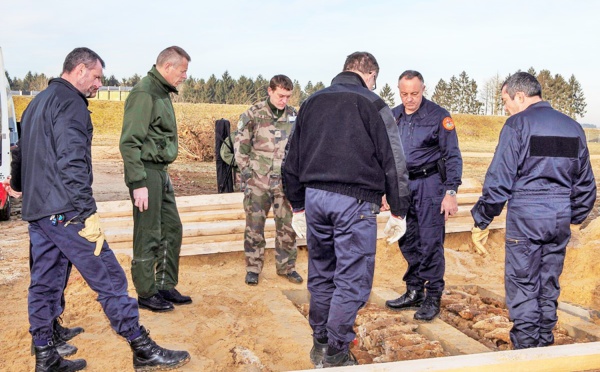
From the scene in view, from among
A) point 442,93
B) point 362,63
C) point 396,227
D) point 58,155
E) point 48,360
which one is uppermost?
point 442,93

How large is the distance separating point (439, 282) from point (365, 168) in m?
1.85

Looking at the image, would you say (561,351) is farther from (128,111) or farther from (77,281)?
(77,281)

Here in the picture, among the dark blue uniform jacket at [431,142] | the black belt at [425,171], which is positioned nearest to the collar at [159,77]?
the dark blue uniform jacket at [431,142]

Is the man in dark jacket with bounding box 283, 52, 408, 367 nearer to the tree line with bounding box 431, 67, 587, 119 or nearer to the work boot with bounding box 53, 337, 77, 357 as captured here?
the work boot with bounding box 53, 337, 77, 357

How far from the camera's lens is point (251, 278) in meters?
5.96

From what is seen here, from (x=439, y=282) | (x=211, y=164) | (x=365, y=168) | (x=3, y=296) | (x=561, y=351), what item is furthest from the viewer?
(x=211, y=164)

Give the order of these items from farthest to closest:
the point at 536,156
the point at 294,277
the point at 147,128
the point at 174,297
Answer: the point at 294,277 < the point at 174,297 < the point at 147,128 < the point at 536,156

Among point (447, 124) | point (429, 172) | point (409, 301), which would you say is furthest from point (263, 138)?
point (409, 301)

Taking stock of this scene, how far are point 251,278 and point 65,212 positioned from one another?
2911mm

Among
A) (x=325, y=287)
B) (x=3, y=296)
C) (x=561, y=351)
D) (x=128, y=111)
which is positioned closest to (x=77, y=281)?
(x=3, y=296)

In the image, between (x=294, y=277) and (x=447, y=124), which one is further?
(x=294, y=277)

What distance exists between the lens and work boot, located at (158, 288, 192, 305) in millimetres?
5078

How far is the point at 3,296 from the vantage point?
5.56 m

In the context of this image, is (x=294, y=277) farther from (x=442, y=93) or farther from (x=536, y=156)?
(x=442, y=93)
